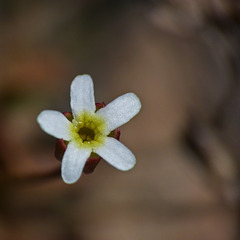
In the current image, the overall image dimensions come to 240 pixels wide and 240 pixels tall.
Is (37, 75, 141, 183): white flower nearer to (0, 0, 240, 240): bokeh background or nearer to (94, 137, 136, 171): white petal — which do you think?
(94, 137, 136, 171): white petal

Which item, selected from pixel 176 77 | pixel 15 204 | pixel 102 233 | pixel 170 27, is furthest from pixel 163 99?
pixel 15 204

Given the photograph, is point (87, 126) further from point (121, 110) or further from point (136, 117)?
point (136, 117)

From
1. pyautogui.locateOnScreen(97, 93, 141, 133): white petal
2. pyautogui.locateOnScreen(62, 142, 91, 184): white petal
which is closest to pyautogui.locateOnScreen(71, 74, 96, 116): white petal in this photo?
pyautogui.locateOnScreen(97, 93, 141, 133): white petal

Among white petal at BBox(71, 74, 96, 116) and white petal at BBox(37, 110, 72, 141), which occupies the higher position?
white petal at BBox(71, 74, 96, 116)

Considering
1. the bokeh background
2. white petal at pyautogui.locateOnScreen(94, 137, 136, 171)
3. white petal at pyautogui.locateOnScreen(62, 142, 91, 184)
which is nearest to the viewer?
white petal at pyautogui.locateOnScreen(62, 142, 91, 184)

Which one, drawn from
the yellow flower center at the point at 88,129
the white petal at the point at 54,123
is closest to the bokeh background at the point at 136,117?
the yellow flower center at the point at 88,129

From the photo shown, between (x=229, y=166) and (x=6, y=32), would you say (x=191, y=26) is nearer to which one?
(x=229, y=166)
